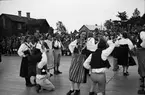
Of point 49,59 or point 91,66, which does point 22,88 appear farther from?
point 91,66

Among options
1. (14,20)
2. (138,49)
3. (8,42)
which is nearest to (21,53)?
(138,49)

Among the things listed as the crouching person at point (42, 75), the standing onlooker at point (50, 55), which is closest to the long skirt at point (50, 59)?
the standing onlooker at point (50, 55)

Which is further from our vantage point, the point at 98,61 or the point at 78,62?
the point at 78,62

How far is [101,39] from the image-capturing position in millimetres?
4531

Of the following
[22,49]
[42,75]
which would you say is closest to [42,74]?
[42,75]

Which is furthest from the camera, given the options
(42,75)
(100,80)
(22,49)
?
(22,49)

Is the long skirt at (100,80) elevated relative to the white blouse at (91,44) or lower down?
lower down

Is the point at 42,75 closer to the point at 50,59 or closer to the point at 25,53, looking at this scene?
the point at 25,53

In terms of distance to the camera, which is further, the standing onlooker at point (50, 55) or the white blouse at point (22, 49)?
the standing onlooker at point (50, 55)

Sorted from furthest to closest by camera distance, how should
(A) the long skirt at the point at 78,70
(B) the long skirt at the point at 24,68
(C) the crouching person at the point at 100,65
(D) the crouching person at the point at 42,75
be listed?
(B) the long skirt at the point at 24,68, (D) the crouching person at the point at 42,75, (A) the long skirt at the point at 78,70, (C) the crouching person at the point at 100,65

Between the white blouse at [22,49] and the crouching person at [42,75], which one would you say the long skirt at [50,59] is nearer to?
the white blouse at [22,49]

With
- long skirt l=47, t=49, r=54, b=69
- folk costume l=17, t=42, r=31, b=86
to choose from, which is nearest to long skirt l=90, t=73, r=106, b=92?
folk costume l=17, t=42, r=31, b=86

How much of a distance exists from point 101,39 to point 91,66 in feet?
2.05

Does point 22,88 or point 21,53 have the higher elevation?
point 21,53
